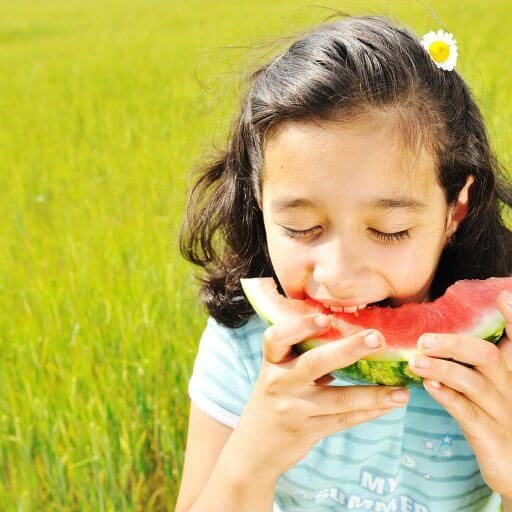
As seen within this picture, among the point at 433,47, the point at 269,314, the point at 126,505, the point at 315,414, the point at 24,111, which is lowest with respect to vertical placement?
the point at 126,505

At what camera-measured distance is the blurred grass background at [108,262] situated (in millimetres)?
2270

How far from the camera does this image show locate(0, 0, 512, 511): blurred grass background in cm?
227

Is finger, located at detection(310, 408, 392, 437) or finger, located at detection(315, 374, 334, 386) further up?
finger, located at detection(315, 374, 334, 386)

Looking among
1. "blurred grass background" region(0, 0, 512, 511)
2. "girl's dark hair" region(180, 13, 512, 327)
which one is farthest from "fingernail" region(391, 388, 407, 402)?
"blurred grass background" region(0, 0, 512, 511)

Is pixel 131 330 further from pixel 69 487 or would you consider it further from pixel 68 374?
pixel 69 487

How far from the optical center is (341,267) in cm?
144

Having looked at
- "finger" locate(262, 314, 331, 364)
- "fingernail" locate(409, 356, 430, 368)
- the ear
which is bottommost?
"fingernail" locate(409, 356, 430, 368)

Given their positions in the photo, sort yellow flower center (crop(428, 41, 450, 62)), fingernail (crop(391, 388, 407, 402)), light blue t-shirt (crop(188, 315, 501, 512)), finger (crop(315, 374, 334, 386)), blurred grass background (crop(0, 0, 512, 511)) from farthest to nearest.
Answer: blurred grass background (crop(0, 0, 512, 511)) < light blue t-shirt (crop(188, 315, 501, 512)) < yellow flower center (crop(428, 41, 450, 62)) < finger (crop(315, 374, 334, 386)) < fingernail (crop(391, 388, 407, 402))

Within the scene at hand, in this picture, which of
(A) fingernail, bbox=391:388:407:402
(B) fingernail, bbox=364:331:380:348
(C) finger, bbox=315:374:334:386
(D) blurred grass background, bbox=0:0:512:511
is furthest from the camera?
(D) blurred grass background, bbox=0:0:512:511

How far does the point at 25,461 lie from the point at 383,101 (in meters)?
1.47

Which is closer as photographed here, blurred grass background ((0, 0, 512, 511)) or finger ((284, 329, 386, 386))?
finger ((284, 329, 386, 386))

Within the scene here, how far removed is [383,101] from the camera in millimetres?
1503

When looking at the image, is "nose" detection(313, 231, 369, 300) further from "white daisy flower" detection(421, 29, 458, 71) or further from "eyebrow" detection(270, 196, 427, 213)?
"white daisy flower" detection(421, 29, 458, 71)

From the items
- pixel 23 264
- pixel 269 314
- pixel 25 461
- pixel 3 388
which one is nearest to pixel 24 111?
pixel 23 264
